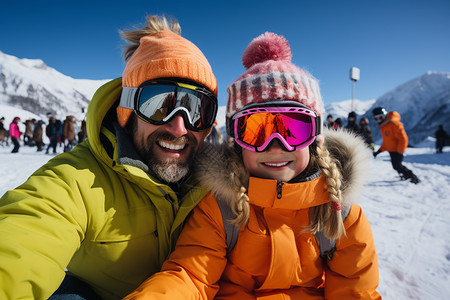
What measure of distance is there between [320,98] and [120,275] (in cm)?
171

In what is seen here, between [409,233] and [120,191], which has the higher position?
[120,191]

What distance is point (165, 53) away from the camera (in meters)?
1.48

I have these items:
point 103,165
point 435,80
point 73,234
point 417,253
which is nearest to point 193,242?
point 73,234

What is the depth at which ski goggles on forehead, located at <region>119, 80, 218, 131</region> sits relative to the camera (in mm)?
1471

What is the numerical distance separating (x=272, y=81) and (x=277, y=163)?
1.70 ft

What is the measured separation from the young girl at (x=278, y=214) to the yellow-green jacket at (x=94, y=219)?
0.59ft

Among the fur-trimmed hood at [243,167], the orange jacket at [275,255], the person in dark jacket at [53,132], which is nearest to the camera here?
the orange jacket at [275,255]

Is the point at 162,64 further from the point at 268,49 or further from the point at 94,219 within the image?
the point at 94,219

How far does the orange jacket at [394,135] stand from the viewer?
545 centimetres

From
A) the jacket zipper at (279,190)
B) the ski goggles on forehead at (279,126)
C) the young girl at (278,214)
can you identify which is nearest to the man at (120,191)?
the young girl at (278,214)

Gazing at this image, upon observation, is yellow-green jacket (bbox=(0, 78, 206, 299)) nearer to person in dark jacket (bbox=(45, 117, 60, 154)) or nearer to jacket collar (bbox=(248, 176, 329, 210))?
jacket collar (bbox=(248, 176, 329, 210))

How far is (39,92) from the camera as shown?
41312 mm

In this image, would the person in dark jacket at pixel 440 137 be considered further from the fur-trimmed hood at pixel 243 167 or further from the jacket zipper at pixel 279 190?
the jacket zipper at pixel 279 190

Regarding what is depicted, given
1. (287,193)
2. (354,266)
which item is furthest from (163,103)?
(354,266)
